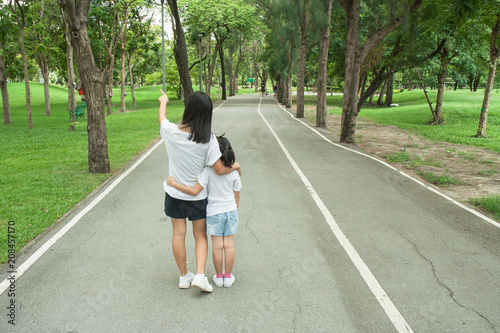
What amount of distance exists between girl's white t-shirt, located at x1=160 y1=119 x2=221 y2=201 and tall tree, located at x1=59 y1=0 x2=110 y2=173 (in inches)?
244

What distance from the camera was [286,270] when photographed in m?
4.41

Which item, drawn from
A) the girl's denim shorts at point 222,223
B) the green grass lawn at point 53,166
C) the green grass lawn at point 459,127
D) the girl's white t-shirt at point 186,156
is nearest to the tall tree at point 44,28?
the green grass lawn at point 53,166

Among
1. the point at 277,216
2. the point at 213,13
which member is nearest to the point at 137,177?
the point at 277,216

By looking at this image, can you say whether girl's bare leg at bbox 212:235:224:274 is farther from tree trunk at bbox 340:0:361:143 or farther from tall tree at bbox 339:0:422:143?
tree trunk at bbox 340:0:361:143

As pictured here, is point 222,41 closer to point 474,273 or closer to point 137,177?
point 137,177

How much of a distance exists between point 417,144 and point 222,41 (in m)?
30.7

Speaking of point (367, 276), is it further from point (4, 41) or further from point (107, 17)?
point (107, 17)

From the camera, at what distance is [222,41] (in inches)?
1665

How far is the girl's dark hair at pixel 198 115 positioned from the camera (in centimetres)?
343

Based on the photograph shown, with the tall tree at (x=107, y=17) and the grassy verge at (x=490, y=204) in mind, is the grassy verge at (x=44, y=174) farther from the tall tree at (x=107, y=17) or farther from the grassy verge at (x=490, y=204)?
the tall tree at (x=107, y=17)

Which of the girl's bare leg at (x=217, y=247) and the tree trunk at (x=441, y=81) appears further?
the tree trunk at (x=441, y=81)

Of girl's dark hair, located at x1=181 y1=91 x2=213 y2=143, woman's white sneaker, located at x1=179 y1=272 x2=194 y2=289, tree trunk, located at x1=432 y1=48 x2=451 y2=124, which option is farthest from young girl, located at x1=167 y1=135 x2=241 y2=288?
tree trunk, located at x1=432 y1=48 x2=451 y2=124

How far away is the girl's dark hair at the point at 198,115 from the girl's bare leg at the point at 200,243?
2.71ft

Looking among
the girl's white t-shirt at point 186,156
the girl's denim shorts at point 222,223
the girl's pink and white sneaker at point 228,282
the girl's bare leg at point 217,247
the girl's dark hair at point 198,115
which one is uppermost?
the girl's dark hair at point 198,115
